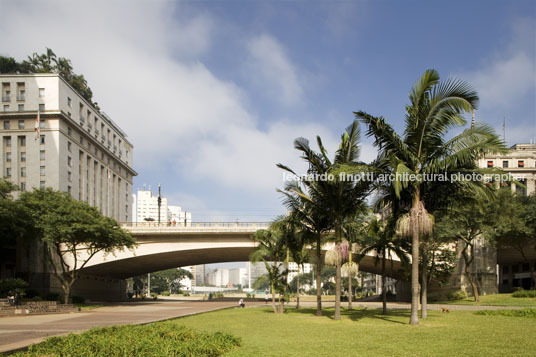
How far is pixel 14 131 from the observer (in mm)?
69438

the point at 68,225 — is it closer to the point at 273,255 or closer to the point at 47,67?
the point at 273,255

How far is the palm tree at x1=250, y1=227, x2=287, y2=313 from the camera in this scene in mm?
32156

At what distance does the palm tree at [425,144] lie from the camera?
19.1 metres

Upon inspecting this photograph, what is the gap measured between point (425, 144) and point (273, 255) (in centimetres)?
1624

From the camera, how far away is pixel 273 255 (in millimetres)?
33281

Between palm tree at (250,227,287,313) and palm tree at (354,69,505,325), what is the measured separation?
13286 mm

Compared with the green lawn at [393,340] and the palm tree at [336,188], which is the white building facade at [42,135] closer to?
the palm tree at [336,188]

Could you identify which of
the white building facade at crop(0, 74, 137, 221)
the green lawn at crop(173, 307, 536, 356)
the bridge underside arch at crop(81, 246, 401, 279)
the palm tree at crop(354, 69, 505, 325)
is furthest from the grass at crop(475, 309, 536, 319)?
the white building facade at crop(0, 74, 137, 221)

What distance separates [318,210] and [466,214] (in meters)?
26.4

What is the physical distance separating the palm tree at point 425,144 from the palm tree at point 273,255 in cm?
1329

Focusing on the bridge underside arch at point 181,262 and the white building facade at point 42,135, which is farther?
the white building facade at point 42,135

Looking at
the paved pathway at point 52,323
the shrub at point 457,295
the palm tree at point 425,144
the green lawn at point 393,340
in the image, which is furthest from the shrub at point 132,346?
the shrub at point 457,295

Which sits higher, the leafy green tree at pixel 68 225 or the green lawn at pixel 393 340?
the leafy green tree at pixel 68 225

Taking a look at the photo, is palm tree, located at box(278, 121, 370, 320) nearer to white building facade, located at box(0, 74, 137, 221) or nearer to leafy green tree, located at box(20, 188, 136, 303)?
leafy green tree, located at box(20, 188, 136, 303)
